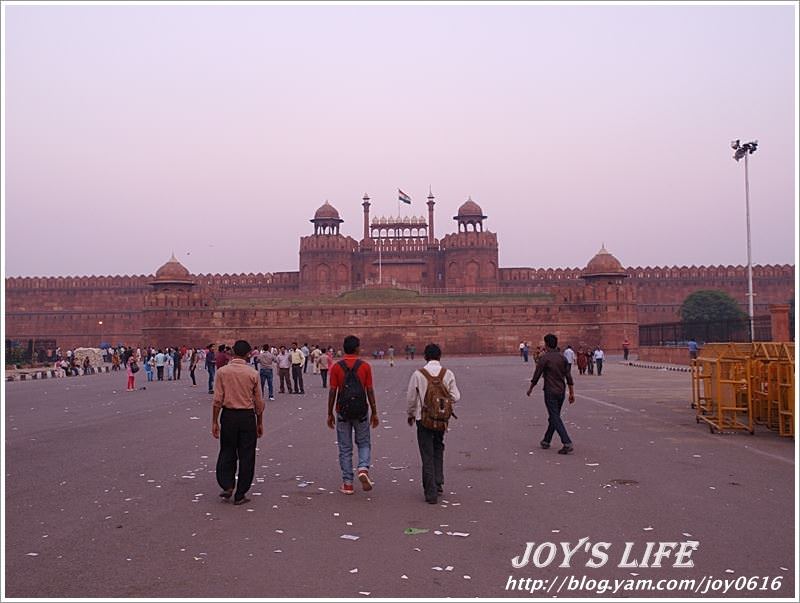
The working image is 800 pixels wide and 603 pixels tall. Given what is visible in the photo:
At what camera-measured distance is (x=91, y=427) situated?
1041 cm

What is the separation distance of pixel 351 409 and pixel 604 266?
4062cm

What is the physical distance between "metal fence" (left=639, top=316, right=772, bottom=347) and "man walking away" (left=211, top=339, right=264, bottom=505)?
68.0 feet

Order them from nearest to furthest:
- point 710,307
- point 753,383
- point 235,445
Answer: point 235,445 → point 753,383 → point 710,307

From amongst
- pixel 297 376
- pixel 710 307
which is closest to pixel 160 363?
pixel 297 376

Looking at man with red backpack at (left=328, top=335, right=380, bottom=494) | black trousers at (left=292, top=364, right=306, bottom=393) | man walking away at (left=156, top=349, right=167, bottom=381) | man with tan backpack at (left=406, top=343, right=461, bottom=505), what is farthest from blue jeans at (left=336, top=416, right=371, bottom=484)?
man walking away at (left=156, top=349, right=167, bottom=381)

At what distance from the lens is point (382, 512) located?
5246 millimetres

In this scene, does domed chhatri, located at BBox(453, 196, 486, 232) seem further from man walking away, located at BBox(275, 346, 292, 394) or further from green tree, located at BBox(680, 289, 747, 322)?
man walking away, located at BBox(275, 346, 292, 394)

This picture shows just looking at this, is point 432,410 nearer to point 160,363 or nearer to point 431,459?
point 431,459

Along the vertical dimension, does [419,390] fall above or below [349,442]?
above

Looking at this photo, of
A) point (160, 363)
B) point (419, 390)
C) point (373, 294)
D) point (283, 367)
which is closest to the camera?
point (419, 390)

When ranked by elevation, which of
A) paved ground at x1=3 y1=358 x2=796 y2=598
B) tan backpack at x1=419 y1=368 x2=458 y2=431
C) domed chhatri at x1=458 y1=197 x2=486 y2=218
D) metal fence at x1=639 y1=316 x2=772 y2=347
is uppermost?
domed chhatri at x1=458 y1=197 x2=486 y2=218

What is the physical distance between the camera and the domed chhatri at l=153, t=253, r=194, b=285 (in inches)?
1809

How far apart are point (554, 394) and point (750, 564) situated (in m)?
3.86

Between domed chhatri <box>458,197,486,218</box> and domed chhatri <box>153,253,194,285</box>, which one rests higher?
domed chhatri <box>458,197,486,218</box>
